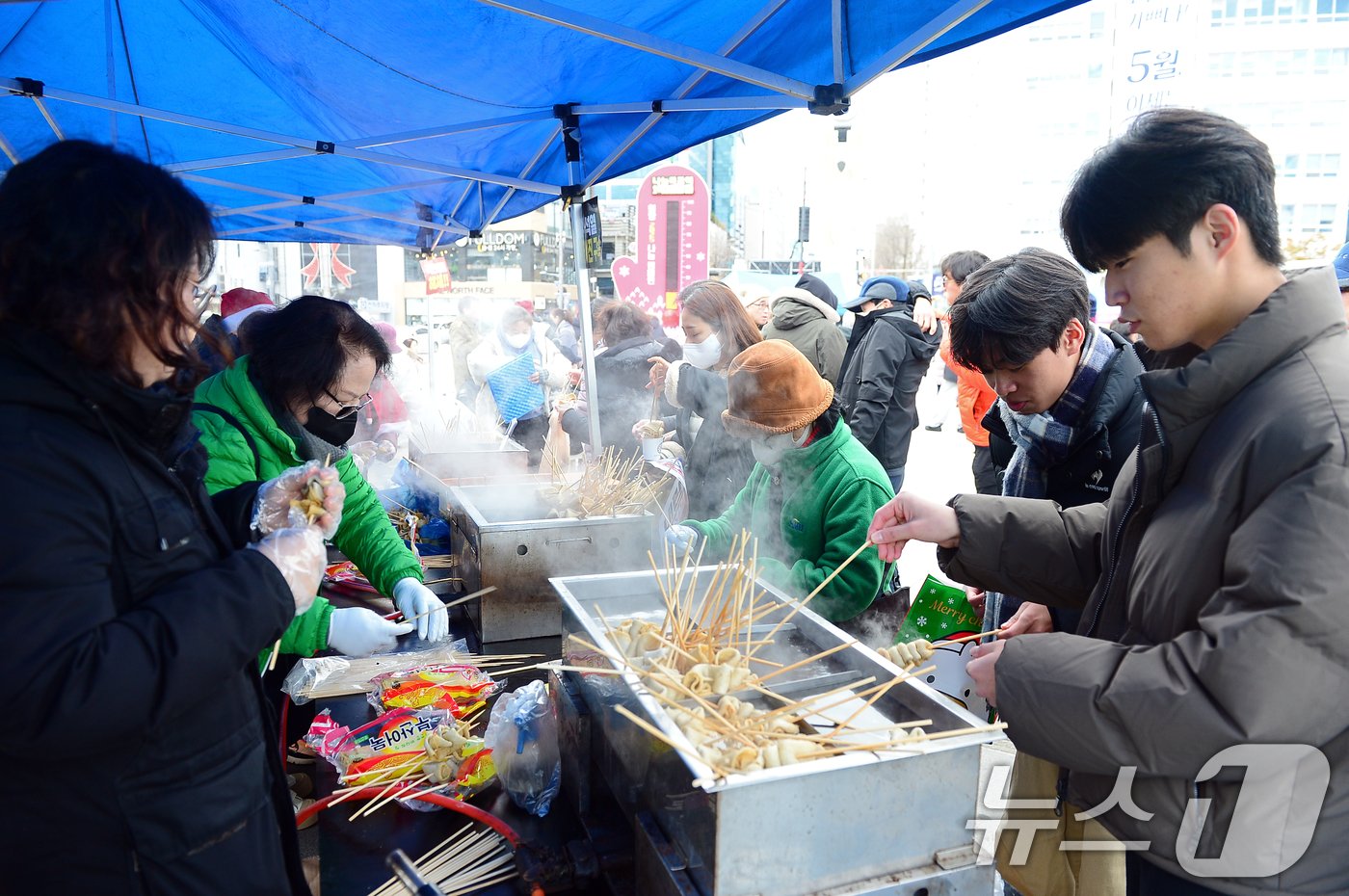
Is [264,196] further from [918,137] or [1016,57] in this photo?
[918,137]

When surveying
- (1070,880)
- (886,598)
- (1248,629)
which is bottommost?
(1070,880)

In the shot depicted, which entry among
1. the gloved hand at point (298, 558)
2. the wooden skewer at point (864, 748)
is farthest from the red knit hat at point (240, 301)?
the wooden skewer at point (864, 748)

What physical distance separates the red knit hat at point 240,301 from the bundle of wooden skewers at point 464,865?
158 inches

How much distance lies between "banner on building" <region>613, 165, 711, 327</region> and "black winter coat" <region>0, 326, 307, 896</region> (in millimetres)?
9741

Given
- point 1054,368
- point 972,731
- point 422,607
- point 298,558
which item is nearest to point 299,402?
point 422,607

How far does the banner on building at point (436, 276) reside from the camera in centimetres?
1251

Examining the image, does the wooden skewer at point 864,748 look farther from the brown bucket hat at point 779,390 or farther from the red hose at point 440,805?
the brown bucket hat at point 779,390

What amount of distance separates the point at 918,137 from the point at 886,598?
77.5 metres

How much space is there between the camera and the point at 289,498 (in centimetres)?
166

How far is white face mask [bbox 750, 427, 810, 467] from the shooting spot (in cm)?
265

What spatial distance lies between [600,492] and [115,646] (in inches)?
89.9

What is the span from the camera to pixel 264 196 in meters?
6.62

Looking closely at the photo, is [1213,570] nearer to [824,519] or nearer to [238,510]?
[824,519]

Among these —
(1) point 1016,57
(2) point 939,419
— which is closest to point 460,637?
(2) point 939,419
